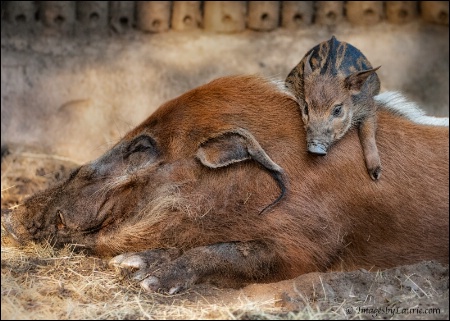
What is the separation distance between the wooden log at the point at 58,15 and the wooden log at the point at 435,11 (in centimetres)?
331

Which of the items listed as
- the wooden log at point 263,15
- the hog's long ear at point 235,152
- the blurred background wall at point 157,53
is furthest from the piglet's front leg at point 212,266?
the wooden log at point 263,15

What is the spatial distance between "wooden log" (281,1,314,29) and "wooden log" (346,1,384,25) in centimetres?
37

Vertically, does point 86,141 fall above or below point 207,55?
below

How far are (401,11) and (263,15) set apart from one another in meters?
1.31

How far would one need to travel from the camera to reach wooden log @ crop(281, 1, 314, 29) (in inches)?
312

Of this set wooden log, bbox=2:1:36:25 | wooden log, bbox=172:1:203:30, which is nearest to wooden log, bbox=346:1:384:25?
wooden log, bbox=172:1:203:30

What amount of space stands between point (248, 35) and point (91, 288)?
438cm

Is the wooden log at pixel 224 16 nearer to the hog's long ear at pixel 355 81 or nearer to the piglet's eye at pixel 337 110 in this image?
the hog's long ear at pixel 355 81

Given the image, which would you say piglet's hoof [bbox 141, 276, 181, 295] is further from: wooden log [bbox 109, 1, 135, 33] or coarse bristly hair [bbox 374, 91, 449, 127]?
wooden log [bbox 109, 1, 135, 33]

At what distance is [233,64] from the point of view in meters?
8.00

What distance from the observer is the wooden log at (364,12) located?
791 centimetres

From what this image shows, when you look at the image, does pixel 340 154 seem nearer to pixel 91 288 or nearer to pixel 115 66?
pixel 91 288

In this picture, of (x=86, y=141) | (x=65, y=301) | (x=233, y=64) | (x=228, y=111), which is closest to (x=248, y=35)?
(x=233, y=64)

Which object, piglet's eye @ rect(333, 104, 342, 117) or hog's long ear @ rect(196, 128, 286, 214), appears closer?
hog's long ear @ rect(196, 128, 286, 214)
